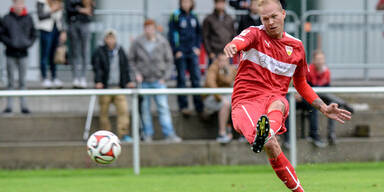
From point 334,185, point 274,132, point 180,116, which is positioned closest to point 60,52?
point 180,116

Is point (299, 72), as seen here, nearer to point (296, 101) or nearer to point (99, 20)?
point (296, 101)

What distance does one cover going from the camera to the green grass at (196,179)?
9805mm

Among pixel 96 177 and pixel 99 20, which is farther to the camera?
pixel 99 20

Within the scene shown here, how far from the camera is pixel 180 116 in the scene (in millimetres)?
13953

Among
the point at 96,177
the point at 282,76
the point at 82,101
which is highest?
the point at 282,76

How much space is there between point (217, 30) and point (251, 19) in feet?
2.34

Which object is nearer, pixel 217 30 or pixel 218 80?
pixel 218 80

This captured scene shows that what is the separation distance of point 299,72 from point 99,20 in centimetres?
869

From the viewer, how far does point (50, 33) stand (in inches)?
603

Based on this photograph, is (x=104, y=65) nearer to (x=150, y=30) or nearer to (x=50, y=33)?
(x=150, y=30)

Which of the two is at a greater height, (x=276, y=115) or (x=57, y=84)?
(x=276, y=115)

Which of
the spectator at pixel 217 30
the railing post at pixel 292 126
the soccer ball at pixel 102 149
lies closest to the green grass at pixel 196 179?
the railing post at pixel 292 126

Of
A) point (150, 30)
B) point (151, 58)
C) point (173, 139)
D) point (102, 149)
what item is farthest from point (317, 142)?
point (102, 149)

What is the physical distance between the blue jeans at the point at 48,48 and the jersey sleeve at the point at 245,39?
815cm
